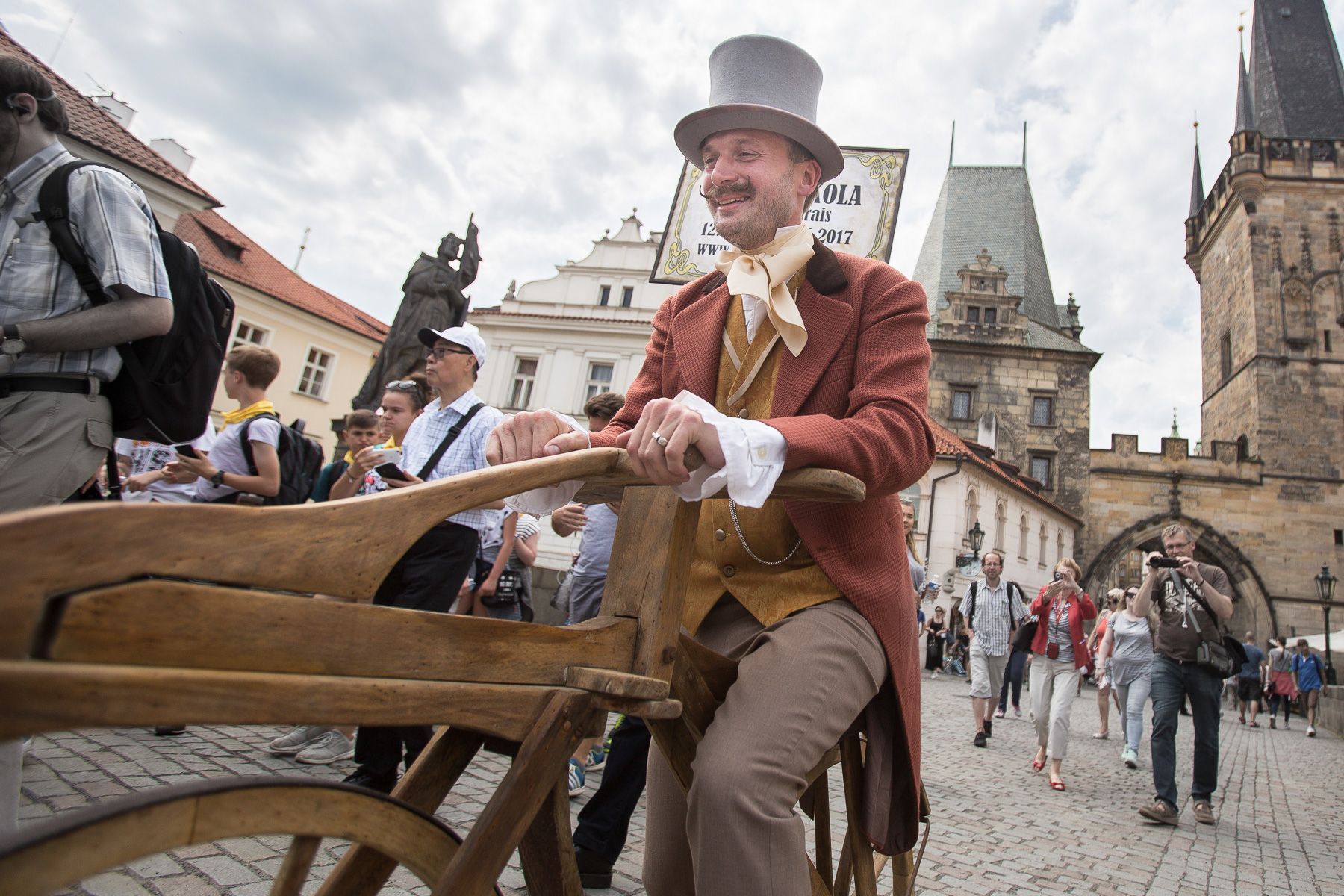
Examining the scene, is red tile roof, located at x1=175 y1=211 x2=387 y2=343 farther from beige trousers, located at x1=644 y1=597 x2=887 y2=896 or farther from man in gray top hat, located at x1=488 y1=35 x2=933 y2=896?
beige trousers, located at x1=644 y1=597 x2=887 y2=896

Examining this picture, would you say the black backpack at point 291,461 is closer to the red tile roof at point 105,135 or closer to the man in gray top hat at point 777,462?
the man in gray top hat at point 777,462

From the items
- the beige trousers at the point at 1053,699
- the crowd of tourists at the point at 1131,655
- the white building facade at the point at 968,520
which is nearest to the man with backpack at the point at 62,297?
the crowd of tourists at the point at 1131,655

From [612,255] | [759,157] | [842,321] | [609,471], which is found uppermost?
[612,255]

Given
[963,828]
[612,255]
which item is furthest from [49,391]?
[612,255]

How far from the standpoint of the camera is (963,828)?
16.2 feet

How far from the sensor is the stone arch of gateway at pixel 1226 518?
108 feet


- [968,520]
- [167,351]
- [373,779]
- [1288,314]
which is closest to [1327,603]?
[968,520]

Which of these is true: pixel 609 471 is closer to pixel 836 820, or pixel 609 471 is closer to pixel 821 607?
pixel 821 607

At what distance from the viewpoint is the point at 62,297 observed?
7.75 ft

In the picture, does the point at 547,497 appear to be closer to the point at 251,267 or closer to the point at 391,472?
the point at 391,472

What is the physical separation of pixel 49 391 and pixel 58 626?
6.41 ft

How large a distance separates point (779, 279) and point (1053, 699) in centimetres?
700

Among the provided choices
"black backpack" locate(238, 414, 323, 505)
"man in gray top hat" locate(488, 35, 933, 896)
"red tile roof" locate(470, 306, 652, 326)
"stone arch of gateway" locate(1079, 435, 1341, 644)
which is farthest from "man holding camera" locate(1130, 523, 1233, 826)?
"stone arch of gateway" locate(1079, 435, 1341, 644)

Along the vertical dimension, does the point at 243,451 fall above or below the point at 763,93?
below
